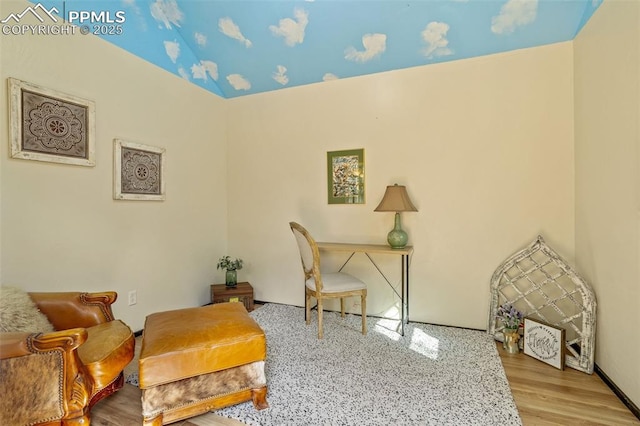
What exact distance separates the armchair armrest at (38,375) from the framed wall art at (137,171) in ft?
4.83

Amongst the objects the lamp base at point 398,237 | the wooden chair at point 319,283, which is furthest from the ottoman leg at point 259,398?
the lamp base at point 398,237

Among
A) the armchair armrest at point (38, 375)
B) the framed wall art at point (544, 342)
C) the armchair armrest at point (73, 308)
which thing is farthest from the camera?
the framed wall art at point (544, 342)

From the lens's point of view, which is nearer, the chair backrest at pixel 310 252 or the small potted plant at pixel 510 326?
the small potted plant at pixel 510 326

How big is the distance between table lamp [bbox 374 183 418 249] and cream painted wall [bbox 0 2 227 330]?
2055 mm

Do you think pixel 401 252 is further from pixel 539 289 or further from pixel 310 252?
pixel 539 289

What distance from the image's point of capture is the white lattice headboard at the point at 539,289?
86.7 inches

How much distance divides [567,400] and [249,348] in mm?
1833

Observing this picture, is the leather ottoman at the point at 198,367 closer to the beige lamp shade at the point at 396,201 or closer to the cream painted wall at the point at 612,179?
the beige lamp shade at the point at 396,201

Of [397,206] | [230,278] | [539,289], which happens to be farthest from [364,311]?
[230,278]

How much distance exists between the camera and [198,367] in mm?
1449

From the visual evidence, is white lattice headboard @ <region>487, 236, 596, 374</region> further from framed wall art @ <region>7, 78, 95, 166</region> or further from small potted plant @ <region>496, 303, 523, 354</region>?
framed wall art @ <region>7, 78, 95, 166</region>

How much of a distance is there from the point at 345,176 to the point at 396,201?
27.9 inches

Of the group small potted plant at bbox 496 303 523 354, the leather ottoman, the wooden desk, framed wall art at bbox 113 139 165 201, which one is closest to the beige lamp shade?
the wooden desk

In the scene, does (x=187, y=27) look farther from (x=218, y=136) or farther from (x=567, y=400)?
(x=567, y=400)
